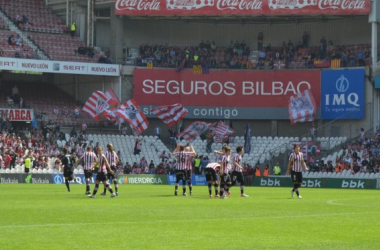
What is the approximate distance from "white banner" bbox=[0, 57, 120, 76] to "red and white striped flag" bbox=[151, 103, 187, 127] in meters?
4.93

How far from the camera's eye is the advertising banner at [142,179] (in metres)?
60.2

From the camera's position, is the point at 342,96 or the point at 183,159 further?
the point at 342,96

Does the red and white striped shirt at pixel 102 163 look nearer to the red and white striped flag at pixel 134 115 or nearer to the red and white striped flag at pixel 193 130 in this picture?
the red and white striped flag at pixel 134 115

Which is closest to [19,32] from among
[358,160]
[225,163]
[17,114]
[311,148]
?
[17,114]

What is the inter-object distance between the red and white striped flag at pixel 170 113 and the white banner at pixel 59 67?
4.93 m

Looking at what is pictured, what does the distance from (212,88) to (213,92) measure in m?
0.34

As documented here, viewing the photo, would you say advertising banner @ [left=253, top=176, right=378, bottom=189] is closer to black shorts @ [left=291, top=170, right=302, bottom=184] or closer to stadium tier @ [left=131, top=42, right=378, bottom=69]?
stadium tier @ [left=131, top=42, right=378, bottom=69]

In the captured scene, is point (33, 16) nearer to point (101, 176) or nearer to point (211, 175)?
point (211, 175)

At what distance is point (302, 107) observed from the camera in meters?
68.7

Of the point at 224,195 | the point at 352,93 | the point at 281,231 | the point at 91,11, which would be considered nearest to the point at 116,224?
the point at 281,231

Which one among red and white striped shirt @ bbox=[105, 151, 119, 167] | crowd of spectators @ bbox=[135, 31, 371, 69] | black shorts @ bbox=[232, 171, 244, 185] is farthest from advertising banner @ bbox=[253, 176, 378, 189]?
red and white striped shirt @ bbox=[105, 151, 119, 167]

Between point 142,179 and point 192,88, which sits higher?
point 192,88

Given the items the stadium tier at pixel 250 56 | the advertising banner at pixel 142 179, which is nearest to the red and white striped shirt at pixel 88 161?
the advertising banner at pixel 142 179

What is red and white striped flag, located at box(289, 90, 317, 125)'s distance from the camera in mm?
68500
